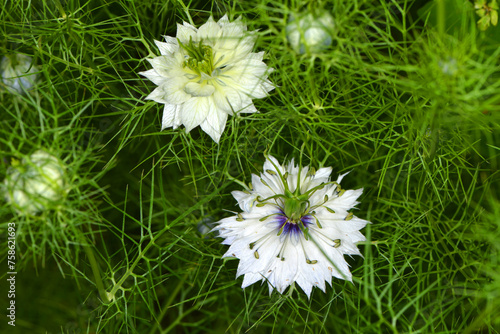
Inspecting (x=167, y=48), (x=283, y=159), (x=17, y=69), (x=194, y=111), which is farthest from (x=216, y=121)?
(x=17, y=69)

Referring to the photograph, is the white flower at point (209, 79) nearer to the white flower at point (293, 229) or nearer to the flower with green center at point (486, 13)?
the white flower at point (293, 229)

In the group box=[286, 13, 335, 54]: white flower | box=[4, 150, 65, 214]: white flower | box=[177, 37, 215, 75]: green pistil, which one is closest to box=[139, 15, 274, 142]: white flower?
box=[177, 37, 215, 75]: green pistil

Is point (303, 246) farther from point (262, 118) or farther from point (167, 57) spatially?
point (167, 57)

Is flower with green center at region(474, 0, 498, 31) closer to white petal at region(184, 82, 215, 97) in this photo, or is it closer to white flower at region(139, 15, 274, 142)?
white flower at region(139, 15, 274, 142)

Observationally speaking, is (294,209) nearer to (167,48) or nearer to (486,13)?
(167,48)

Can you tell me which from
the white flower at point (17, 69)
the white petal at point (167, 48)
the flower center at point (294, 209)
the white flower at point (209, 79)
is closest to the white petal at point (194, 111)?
the white flower at point (209, 79)

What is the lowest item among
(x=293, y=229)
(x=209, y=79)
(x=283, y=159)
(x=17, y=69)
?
(x=293, y=229)
